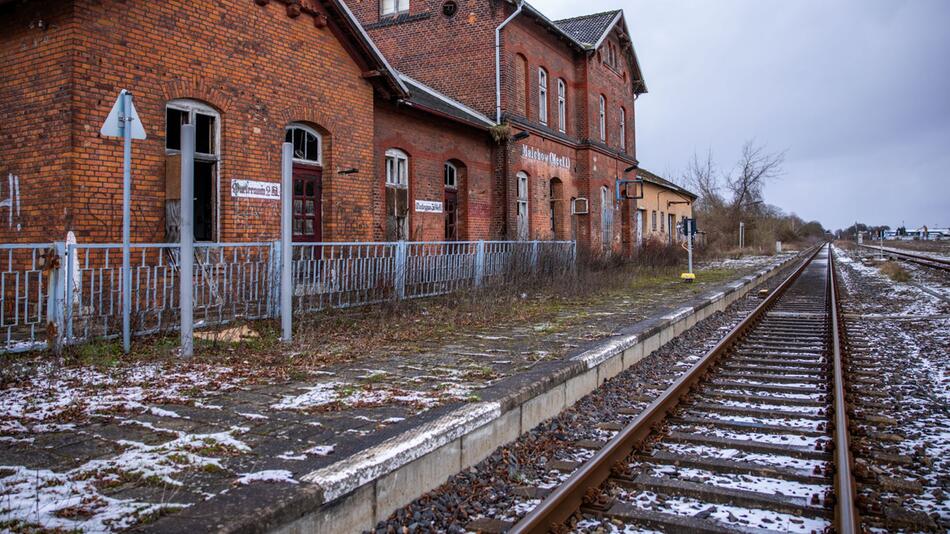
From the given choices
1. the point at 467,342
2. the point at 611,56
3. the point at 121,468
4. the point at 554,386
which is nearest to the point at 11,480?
the point at 121,468

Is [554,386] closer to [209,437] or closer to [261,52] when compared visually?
[209,437]

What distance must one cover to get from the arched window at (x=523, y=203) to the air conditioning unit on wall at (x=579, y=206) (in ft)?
11.1

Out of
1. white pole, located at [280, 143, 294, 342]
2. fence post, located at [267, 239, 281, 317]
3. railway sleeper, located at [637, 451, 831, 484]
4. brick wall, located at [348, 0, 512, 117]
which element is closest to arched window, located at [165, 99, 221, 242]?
fence post, located at [267, 239, 281, 317]

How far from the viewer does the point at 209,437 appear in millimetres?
4051

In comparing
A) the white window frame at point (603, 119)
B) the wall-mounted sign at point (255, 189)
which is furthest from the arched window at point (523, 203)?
the wall-mounted sign at point (255, 189)

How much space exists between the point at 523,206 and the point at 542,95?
392cm

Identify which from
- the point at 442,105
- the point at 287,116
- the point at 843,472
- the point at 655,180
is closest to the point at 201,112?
the point at 287,116

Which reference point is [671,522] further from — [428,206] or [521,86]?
[521,86]

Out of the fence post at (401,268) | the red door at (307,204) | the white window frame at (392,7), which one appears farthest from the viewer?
the white window frame at (392,7)

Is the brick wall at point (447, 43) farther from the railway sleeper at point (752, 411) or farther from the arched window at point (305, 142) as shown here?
the railway sleeper at point (752, 411)

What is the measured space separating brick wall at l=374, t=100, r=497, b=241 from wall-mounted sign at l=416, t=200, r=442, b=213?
0.09m

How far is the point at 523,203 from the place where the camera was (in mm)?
19453

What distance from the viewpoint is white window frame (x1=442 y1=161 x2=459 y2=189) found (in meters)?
16.3

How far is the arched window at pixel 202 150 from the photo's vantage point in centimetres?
916
